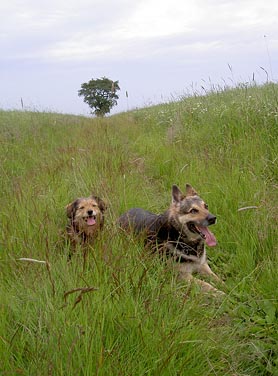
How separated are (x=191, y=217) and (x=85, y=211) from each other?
1.09 metres

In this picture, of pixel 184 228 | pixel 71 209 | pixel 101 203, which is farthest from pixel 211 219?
pixel 71 209

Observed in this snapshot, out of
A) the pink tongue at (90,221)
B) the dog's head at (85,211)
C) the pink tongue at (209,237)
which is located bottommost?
the pink tongue at (209,237)

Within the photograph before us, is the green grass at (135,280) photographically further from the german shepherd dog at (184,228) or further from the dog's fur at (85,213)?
the german shepherd dog at (184,228)

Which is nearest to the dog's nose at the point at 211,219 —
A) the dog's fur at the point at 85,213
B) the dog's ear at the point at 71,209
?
the dog's fur at the point at 85,213

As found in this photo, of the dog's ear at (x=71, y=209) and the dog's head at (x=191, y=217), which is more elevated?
the dog's ear at (x=71, y=209)

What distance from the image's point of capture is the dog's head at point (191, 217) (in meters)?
3.81

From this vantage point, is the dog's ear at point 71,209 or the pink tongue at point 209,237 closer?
the pink tongue at point 209,237

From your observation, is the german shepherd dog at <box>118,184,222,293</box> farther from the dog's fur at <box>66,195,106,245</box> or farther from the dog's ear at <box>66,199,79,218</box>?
the dog's ear at <box>66,199,79,218</box>

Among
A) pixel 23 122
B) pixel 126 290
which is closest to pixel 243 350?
pixel 126 290

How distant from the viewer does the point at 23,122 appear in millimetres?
11023

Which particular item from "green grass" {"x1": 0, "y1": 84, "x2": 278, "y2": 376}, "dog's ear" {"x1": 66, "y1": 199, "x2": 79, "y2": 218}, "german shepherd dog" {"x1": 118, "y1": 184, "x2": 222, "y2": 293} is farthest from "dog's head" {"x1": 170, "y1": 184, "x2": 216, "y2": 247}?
"dog's ear" {"x1": 66, "y1": 199, "x2": 79, "y2": 218}

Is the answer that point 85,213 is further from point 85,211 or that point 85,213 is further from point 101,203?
point 101,203

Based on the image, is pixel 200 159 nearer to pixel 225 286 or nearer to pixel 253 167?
pixel 253 167

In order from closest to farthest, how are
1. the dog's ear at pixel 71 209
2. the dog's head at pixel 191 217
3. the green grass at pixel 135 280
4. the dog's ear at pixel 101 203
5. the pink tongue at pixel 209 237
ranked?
the green grass at pixel 135 280
the pink tongue at pixel 209 237
the dog's head at pixel 191 217
the dog's ear at pixel 101 203
the dog's ear at pixel 71 209
